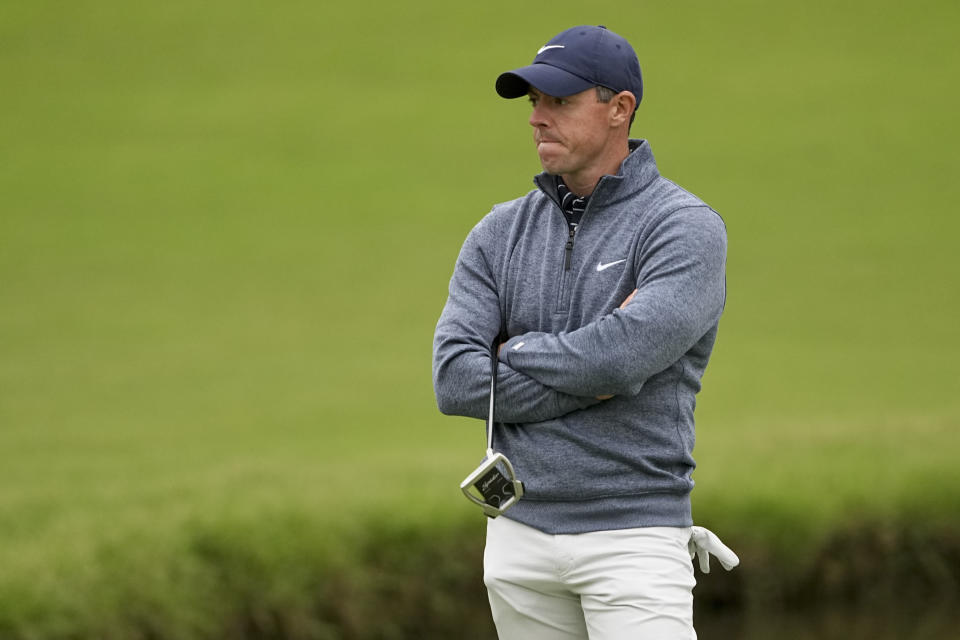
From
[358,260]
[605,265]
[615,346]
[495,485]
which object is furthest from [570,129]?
[358,260]

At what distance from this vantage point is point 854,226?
12164 millimetres

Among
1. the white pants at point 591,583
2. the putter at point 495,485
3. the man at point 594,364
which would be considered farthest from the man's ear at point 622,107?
the white pants at point 591,583

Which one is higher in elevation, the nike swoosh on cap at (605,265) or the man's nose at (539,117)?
the man's nose at (539,117)

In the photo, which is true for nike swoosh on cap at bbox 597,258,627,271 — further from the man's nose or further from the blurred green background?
the blurred green background

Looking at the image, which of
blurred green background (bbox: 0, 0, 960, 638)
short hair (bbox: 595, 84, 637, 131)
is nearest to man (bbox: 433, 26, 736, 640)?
short hair (bbox: 595, 84, 637, 131)

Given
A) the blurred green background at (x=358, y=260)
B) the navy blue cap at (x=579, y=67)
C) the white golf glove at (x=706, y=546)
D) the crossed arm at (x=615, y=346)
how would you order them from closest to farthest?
the crossed arm at (x=615, y=346) → the navy blue cap at (x=579, y=67) → the white golf glove at (x=706, y=546) → the blurred green background at (x=358, y=260)

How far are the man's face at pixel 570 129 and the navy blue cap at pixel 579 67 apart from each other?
3cm

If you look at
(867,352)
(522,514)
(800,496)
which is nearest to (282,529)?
(800,496)

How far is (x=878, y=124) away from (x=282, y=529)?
33.0 ft

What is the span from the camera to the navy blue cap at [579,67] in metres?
2.23

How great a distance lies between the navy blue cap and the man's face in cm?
3

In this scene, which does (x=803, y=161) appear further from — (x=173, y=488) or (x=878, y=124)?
(x=173, y=488)

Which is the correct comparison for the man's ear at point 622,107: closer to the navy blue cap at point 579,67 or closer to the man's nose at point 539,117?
the navy blue cap at point 579,67

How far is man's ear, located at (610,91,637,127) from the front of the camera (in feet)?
7.51
